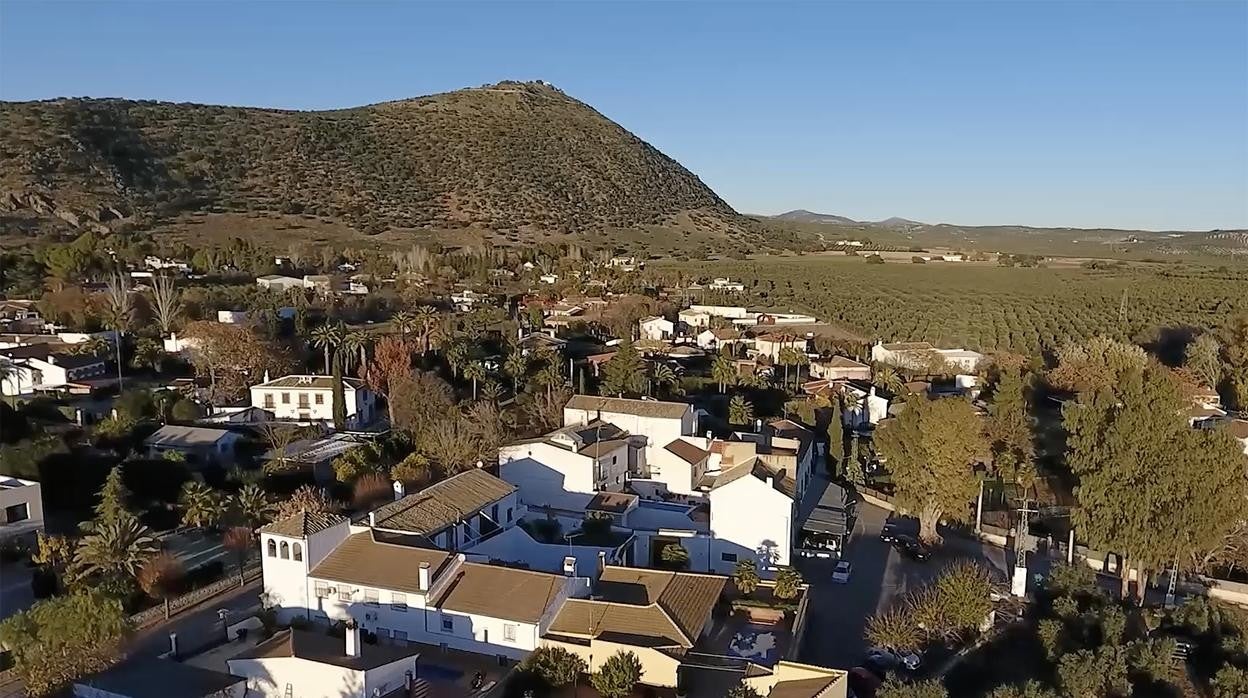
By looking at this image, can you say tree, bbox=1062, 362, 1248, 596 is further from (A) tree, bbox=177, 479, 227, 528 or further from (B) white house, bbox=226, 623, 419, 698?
(A) tree, bbox=177, 479, 227, 528

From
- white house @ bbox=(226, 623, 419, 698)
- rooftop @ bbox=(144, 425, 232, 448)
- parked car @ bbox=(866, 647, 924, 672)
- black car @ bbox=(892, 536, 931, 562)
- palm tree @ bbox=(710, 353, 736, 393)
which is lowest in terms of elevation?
black car @ bbox=(892, 536, 931, 562)

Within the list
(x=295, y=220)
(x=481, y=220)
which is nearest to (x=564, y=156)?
(x=481, y=220)

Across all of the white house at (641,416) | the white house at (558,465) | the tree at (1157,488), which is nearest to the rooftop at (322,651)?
the white house at (558,465)

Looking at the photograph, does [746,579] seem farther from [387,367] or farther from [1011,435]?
[387,367]

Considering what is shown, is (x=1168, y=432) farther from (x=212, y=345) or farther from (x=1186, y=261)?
(x=1186, y=261)

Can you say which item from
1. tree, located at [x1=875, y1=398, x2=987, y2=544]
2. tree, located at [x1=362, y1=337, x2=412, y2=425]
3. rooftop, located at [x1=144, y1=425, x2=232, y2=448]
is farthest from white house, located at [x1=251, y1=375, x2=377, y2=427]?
tree, located at [x1=875, y1=398, x2=987, y2=544]
